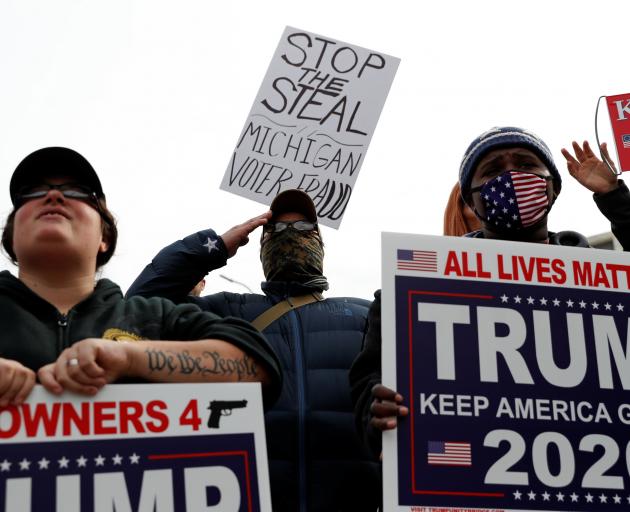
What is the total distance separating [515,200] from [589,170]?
76cm

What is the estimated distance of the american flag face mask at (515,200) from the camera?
3.42 metres

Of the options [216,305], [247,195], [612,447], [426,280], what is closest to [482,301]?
[426,280]

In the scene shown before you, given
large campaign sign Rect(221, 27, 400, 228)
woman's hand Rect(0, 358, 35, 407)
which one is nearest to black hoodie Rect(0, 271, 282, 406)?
woman's hand Rect(0, 358, 35, 407)

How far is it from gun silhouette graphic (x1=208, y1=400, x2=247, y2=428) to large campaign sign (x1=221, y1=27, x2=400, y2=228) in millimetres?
2794

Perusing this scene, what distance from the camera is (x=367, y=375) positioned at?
309 cm

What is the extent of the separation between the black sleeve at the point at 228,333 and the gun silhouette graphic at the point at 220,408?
0.85 ft

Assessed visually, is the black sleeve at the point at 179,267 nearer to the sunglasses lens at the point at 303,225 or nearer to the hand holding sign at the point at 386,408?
the sunglasses lens at the point at 303,225

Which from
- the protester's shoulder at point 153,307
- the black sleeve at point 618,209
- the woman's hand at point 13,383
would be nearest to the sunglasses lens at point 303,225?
the black sleeve at point 618,209

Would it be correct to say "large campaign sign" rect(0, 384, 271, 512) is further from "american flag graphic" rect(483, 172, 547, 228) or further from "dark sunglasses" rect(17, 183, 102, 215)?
"american flag graphic" rect(483, 172, 547, 228)

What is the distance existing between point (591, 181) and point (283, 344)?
1.47 m

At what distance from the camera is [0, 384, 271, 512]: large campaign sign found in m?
2.42

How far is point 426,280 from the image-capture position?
3021mm

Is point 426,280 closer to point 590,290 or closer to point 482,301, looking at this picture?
point 482,301

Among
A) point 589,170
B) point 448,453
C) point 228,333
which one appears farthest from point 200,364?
point 589,170
